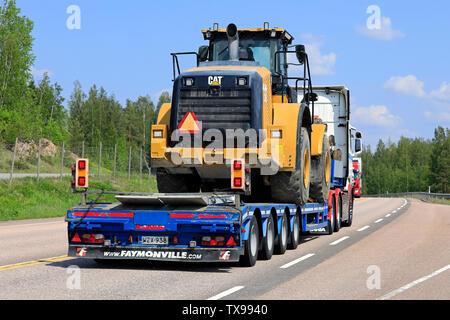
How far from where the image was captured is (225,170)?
12.2 meters

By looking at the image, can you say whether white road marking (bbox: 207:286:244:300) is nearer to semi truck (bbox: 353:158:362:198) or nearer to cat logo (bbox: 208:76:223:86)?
cat logo (bbox: 208:76:223:86)

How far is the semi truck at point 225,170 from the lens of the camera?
10453 mm

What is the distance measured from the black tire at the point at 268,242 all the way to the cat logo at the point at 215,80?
2.55 meters

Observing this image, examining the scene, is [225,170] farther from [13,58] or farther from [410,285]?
[13,58]

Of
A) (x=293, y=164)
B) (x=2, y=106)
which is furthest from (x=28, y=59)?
(x=293, y=164)

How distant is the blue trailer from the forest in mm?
31322

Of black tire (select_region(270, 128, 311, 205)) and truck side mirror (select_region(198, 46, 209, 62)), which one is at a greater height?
truck side mirror (select_region(198, 46, 209, 62))

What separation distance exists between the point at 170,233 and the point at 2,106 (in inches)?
2028

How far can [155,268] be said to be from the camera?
35.7 ft

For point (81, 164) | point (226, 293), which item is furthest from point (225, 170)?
point (226, 293)

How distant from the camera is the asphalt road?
330 inches

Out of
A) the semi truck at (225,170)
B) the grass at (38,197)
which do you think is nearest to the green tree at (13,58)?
the grass at (38,197)

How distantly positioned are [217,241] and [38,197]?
2015 cm

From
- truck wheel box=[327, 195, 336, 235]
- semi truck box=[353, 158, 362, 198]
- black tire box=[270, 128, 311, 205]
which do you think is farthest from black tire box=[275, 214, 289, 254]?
semi truck box=[353, 158, 362, 198]
